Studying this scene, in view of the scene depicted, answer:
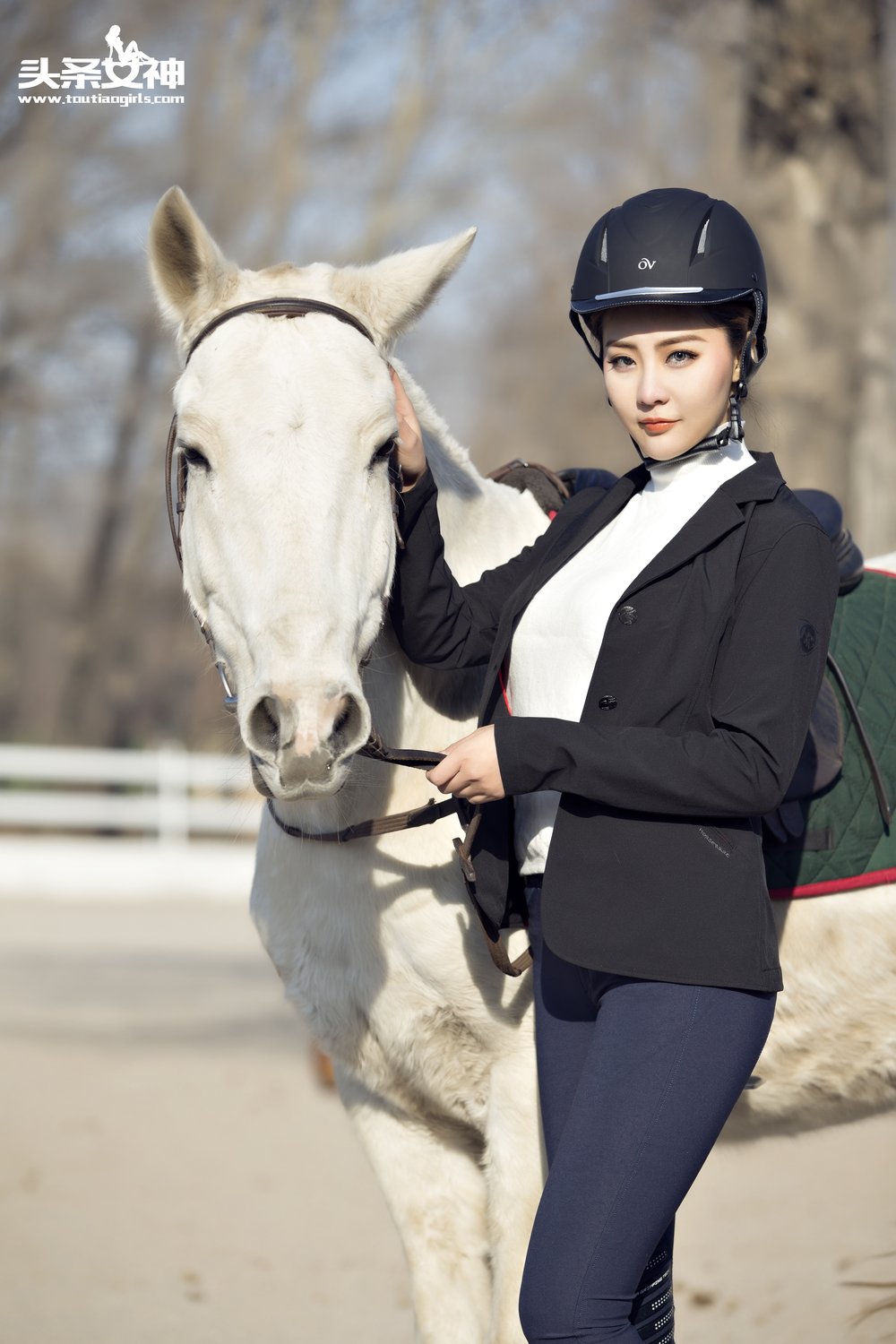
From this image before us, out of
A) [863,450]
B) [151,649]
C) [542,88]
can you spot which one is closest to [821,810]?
[863,450]

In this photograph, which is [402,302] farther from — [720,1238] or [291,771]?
[720,1238]

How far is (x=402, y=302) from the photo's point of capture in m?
2.65

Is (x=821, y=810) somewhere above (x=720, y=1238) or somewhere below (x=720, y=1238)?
above

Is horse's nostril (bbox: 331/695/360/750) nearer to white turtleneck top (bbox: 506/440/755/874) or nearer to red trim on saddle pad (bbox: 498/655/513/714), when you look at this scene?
white turtleneck top (bbox: 506/440/755/874)

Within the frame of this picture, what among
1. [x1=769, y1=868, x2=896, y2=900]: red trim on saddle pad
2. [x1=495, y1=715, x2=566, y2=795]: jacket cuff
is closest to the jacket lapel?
[x1=495, y1=715, x2=566, y2=795]: jacket cuff

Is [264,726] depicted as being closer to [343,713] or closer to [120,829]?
[343,713]

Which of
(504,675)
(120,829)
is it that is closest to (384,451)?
(504,675)

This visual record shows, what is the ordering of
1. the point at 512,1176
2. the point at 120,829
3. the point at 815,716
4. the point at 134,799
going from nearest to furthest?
the point at 512,1176 < the point at 815,716 < the point at 134,799 < the point at 120,829

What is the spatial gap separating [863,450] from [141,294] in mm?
13032

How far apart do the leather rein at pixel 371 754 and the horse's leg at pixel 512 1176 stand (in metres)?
0.24

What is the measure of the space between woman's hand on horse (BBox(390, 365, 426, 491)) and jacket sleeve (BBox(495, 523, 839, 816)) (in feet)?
2.32

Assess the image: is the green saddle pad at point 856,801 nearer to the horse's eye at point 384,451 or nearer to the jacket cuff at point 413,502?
the jacket cuff at point 413,502

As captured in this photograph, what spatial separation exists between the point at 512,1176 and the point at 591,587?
1.19 meters

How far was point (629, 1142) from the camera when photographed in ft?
6.57
